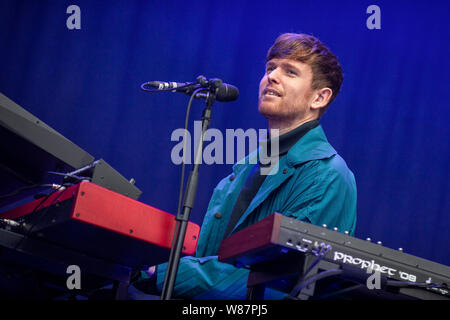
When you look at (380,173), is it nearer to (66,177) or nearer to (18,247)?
(66,177)

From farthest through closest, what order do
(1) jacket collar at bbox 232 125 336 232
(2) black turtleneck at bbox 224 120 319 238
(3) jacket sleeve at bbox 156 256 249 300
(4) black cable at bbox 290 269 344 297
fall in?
(2) black turtleneck at bbox 224 120 319 238, (1) jacket collar at bbox 232 125 336 232, (3) jacket sleeve at bbox 156 256 249 300, (4) black cable at bbox 290 269 344 297

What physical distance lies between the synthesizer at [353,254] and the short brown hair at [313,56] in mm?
1459

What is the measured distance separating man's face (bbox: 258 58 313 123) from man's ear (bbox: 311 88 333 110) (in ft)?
0.11

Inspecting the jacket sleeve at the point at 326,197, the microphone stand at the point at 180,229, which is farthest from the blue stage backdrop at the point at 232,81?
the microphone stand at the point at 180,229

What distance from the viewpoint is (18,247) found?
1.74m

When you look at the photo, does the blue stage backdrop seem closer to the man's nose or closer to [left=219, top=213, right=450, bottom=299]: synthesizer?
the man's nose

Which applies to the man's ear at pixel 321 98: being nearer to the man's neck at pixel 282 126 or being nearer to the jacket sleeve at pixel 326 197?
the man's neck at pixel 282 126

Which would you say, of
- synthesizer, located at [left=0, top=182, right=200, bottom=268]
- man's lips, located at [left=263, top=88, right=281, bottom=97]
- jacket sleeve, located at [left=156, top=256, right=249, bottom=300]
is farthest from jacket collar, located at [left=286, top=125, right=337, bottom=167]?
synthesizer, located at [left=0, top=182, right=200, bottom=268]

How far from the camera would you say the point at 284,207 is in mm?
2182

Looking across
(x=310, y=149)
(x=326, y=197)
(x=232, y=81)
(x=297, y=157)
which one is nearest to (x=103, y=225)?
(x=326, y=197)

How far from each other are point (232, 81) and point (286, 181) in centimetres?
153

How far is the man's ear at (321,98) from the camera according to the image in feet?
8.97

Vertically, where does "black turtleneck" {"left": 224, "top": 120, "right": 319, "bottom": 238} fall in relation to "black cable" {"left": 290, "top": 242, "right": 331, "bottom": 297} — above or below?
above

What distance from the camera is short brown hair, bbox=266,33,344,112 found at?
2.69 m
